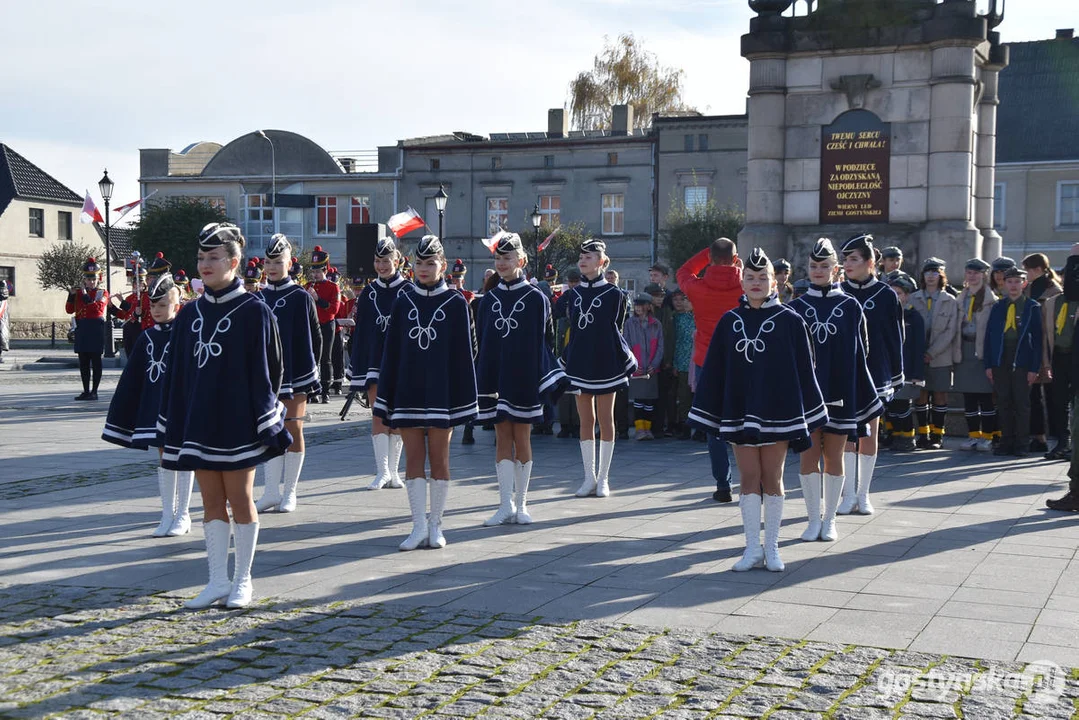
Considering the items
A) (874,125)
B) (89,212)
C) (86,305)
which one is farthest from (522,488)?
(89,212)

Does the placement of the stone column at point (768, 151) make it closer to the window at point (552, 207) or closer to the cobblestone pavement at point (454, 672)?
the cobblestone pavement at point (454, 672)

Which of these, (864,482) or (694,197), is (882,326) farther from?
(694,197)

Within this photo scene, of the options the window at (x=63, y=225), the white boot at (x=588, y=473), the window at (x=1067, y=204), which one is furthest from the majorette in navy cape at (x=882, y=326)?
the window at (x=63, y=225)

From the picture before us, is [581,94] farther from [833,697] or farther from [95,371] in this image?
[833,697]

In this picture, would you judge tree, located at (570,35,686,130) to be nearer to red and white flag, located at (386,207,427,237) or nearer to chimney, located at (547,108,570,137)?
chimney, located at (547,108,570,137)

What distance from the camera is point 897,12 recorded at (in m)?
16.9

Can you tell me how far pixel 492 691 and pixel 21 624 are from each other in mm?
2603

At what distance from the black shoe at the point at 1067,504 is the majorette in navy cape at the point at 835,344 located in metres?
2.07

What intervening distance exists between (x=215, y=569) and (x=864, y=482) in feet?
16.9

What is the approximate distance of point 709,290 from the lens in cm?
1084

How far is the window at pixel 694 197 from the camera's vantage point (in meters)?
55.5

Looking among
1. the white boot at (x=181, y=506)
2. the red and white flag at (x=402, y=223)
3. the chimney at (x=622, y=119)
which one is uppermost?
the chimney at (x=622, y=119)

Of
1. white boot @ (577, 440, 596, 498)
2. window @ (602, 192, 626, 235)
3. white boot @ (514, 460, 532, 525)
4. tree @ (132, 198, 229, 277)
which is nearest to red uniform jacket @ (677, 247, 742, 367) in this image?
white boot @ (577, 440, 596, 498)

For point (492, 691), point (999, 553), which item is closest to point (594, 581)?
point (492, 691)
